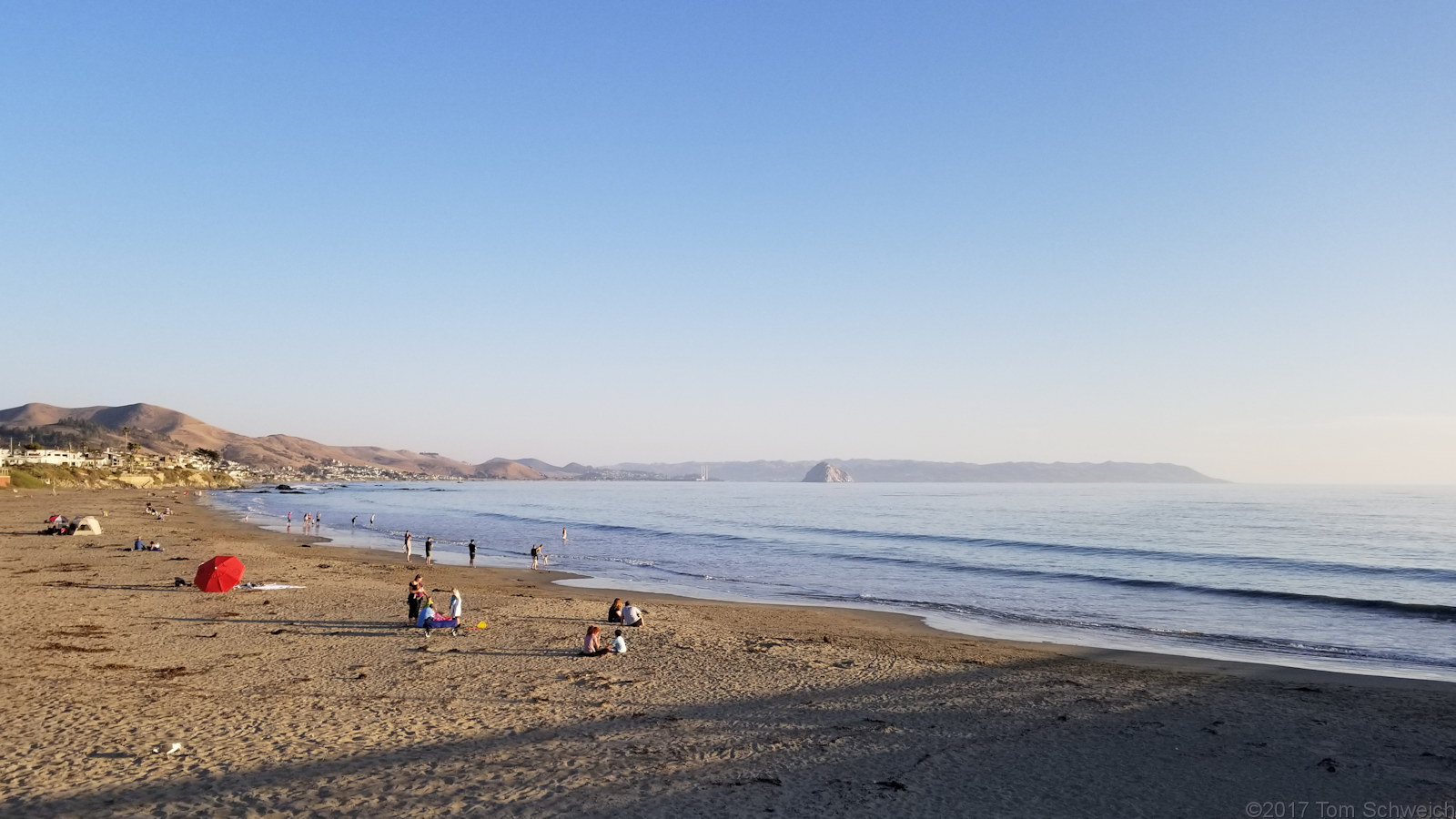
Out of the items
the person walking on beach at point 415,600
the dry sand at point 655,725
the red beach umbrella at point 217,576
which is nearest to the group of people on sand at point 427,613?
the person walking on beach at point 415,600

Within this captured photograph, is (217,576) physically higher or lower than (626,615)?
higher

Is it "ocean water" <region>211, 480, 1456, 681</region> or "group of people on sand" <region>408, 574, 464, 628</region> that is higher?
"group of people on sand" <region>408, 574, 464, 628</region>

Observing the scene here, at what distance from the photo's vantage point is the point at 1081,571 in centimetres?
4041

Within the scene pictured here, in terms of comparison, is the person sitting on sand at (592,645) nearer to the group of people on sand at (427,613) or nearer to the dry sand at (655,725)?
the dry sand at (655,725)

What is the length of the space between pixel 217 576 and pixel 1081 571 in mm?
37672

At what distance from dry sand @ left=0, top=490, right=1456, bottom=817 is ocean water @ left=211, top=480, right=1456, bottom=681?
5.27 meters

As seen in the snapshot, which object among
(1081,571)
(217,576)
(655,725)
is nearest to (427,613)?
(217,576)

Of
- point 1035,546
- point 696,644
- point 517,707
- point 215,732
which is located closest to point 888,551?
point 1035,546

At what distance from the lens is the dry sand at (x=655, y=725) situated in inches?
381

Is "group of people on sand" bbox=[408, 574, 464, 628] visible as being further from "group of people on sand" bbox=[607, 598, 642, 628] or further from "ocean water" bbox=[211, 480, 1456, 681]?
"ocean water" bbox=[211, 480, 1456, 681]

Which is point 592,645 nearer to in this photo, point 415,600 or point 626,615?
point 626,615

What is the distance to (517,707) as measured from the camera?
1334 centimetres

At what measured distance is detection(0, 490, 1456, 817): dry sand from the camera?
31.8 ft

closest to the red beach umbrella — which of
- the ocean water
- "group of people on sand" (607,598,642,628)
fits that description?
"group of people on sand" (607,598,642,628)
